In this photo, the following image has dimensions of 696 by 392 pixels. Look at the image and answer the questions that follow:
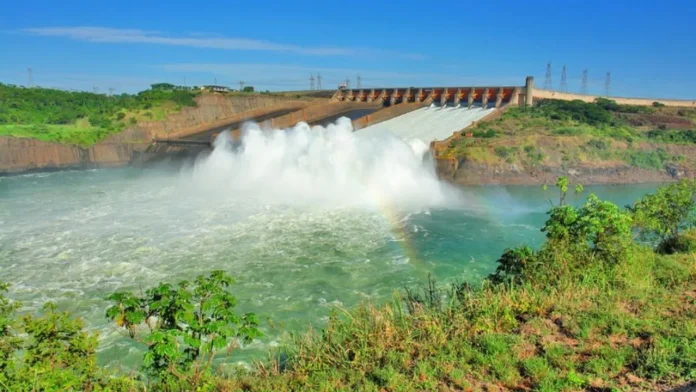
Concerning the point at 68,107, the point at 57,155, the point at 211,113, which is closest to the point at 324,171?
the point at 211,113

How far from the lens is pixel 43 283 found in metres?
12.6

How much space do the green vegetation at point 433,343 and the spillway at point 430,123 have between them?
25086 millimetres

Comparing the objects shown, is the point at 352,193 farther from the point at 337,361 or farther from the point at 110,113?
the point at 110,113

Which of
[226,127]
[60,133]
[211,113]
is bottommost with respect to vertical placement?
[60,133]

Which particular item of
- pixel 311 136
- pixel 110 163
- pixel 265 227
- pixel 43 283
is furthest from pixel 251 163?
pixel 43 283

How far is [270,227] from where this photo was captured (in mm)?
18484

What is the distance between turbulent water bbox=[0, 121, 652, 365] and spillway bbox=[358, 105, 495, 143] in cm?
441

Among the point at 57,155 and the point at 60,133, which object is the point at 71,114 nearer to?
the point at 60,133

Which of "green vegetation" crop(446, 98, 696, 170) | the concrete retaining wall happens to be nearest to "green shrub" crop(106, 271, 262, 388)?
"green vegetation" crop(446, 98, 696, 170)

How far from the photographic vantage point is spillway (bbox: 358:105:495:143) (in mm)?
Result: 33844

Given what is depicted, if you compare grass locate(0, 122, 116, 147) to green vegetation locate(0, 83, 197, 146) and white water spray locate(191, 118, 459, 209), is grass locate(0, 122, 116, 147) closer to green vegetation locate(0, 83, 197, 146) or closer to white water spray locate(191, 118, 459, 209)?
green vegetation locate(0, 83, 197, 146)

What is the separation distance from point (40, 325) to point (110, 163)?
34336 mm

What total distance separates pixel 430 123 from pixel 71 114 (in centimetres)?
2940

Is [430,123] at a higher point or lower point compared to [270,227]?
higher
